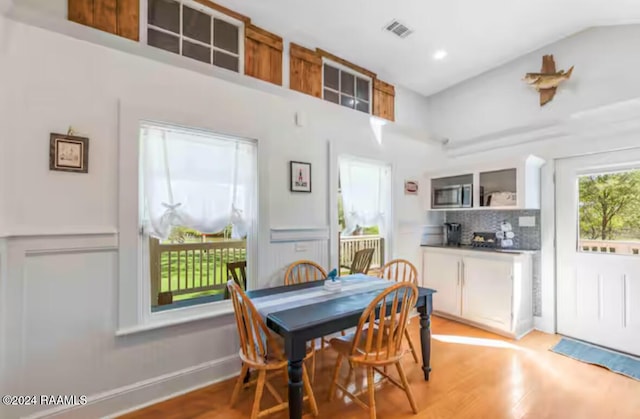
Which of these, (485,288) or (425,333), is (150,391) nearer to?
(425,333)

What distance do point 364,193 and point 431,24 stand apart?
1801 mm

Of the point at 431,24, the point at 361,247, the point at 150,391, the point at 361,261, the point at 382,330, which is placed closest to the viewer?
the point at 382,330

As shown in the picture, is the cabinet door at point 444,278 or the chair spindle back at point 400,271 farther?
the cabinet door at point 444,278

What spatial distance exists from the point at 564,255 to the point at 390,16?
3.09m

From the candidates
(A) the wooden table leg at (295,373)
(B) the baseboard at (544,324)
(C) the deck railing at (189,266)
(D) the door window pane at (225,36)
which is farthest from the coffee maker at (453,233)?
(D) the door window pane at (225,36)

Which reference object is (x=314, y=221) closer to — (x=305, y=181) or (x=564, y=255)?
(x=305, y=181)

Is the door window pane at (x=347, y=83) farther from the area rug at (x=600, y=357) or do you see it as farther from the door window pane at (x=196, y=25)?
the area rug at (x=600, y=357)

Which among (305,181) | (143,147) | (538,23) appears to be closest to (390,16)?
(538,23)

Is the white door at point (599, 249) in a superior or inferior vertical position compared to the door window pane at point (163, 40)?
inferior

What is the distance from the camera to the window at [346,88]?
126 inches

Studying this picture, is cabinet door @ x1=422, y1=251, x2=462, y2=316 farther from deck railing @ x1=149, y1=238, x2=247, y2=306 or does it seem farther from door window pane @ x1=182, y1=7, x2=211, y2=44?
door window pane @ x1=182, y1=7, x2=211, y2=44

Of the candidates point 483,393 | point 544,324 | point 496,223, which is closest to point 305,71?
point 496,223

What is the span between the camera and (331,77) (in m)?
3.22

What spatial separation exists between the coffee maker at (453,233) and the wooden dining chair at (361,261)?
3.94ft
